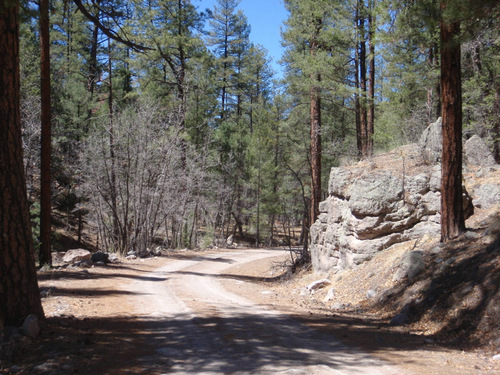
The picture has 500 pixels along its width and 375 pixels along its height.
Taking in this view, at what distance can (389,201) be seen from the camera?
11.0 metres

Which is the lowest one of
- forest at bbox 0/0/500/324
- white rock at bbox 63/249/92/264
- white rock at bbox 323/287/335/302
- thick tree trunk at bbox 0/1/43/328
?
white rock at bbox 323/287/335/302

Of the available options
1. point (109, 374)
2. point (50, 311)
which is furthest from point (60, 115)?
point (109, 374)

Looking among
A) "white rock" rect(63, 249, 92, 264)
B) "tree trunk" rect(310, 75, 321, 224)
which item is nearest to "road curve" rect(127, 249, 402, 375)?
"white rock" rect(63, 249, 92, 264)

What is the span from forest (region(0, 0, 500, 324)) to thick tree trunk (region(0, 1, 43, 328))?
1.9 inches

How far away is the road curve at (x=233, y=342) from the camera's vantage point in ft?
14.9

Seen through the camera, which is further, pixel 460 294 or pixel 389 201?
pixel 389 201

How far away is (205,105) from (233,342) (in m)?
25.9

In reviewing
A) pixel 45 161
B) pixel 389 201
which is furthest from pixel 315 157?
pixel 45 161

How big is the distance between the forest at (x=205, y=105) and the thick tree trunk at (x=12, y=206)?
5cm

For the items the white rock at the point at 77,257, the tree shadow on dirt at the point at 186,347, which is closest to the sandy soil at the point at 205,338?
the tree shadow on dirt at the point at 186,347

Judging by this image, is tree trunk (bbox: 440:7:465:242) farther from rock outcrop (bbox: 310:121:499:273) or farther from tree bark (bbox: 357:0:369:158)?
tree bark (bbox: 357:0:369:158)

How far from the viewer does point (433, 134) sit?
1167 cm

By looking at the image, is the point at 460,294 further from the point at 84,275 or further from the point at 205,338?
the point at 84,275

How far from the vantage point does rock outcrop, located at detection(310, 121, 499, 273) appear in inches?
427
